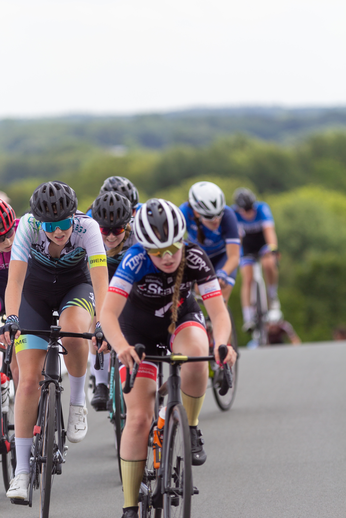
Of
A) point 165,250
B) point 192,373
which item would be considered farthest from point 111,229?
point 192,373

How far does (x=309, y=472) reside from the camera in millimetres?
6098

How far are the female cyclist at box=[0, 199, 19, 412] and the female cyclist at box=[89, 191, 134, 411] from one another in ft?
2.30

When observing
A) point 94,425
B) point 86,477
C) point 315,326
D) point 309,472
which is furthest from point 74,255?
point 315,326

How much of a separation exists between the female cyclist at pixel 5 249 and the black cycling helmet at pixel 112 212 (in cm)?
67

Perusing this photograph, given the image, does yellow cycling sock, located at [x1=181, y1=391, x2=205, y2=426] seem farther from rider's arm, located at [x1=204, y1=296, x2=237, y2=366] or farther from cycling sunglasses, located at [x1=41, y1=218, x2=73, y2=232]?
cycling sunglasses, located at [x1=41, y1=218, x2=73, y2=232]

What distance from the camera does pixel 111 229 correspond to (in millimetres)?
6145

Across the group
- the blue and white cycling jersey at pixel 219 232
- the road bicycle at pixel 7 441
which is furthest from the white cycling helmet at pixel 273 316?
the road bicycle at pixel 7 441

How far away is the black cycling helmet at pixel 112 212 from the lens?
600 cm

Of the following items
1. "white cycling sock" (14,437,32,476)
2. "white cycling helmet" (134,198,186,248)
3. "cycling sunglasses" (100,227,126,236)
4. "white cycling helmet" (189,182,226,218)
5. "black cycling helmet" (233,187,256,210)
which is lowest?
"white cycling sock" (14,437,32,476)

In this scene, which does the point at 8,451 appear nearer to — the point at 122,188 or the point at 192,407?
the point at 192,407

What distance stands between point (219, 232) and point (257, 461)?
2706mm

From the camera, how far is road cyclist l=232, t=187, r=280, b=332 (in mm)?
12375

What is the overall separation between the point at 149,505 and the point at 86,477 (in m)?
2.20

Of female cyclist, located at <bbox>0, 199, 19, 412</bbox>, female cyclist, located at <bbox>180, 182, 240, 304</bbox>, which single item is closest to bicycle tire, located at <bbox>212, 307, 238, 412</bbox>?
female cyclist, located at <bbox>180, 182, 240, 304</bbox>
